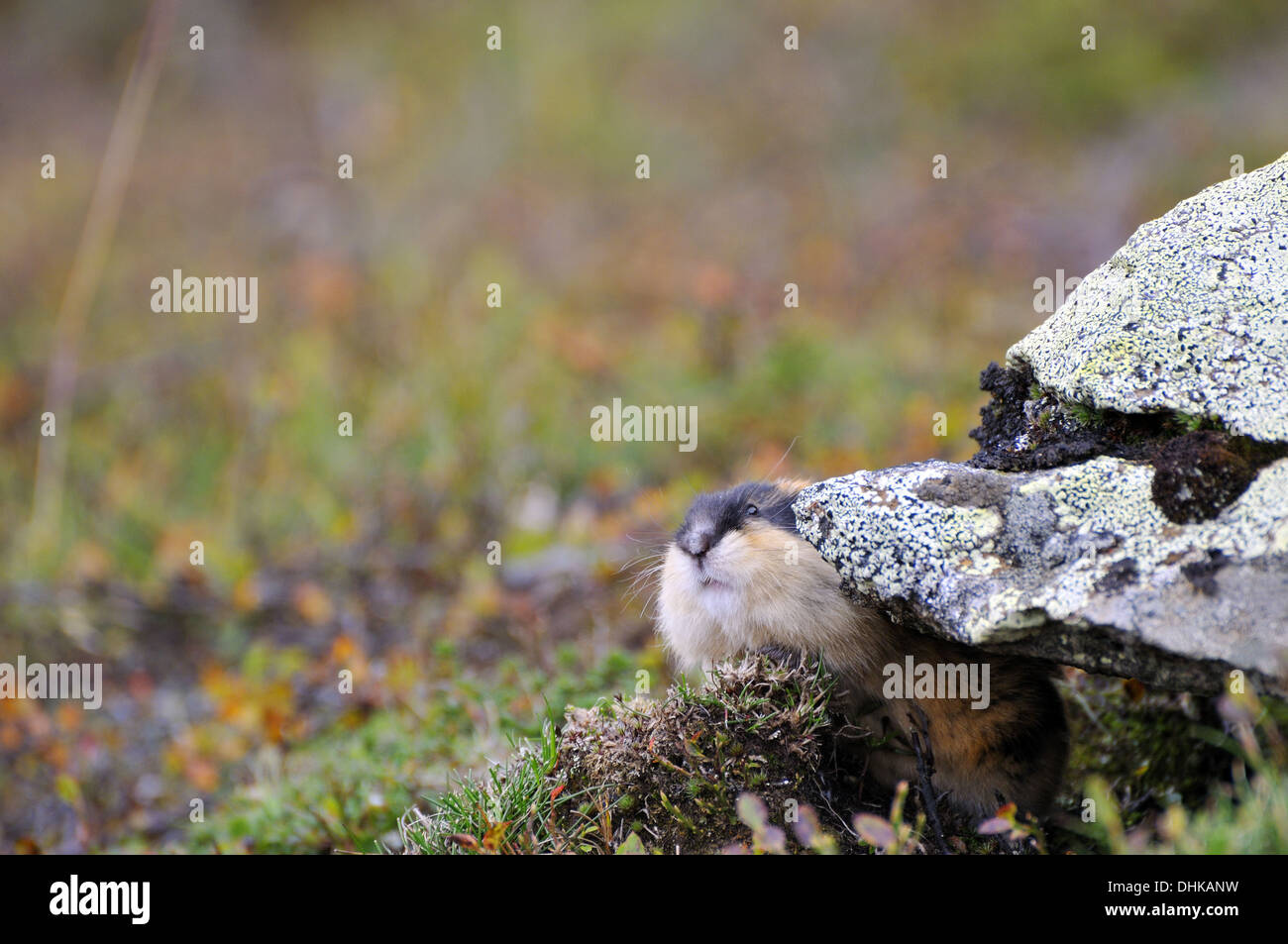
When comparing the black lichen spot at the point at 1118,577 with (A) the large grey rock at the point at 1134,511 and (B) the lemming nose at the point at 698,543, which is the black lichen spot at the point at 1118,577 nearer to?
(A) the large grey rock at the point at 1134,511

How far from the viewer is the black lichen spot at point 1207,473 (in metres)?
3.46

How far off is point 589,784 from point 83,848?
139 inches

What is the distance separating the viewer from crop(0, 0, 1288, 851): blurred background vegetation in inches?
275

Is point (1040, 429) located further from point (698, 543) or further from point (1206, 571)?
point (698, 543)

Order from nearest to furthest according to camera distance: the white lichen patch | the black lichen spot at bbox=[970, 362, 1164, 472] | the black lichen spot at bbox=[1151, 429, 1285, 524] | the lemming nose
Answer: the black lichen spot at bbox=[1151, 429, 1285, 524]
the white lichen patch
the black lichen spot at bbox=[970, 362, 1164, 472]
the lemming nose

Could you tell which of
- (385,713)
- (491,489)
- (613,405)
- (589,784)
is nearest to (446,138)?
(613,405)

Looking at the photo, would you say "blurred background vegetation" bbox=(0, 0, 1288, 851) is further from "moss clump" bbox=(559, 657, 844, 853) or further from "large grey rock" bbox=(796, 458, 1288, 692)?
"large grey rock" bbox=(796, 458, 1288, 692)

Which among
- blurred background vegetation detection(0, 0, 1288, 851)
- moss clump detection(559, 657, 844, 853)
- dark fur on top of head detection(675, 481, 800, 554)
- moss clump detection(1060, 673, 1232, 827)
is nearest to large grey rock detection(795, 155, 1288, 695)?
dark fur on top of head detection(675, 481, 800, 554)

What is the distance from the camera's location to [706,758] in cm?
403

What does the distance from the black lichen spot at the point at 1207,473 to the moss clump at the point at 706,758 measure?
1.43m

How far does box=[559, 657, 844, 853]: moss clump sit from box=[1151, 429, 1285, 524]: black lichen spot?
143cm

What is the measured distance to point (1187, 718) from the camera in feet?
16.6
